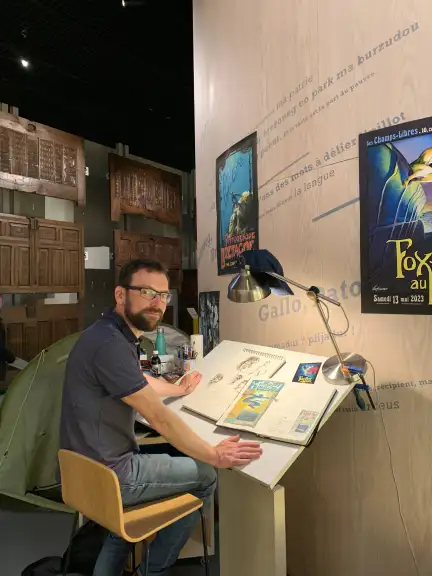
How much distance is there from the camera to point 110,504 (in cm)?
156

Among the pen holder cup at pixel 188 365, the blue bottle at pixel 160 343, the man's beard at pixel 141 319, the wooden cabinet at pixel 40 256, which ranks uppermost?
the wooden cabinet at pixel 40 256

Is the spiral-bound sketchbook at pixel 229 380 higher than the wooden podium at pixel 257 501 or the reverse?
higher

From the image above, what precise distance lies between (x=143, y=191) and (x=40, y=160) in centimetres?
145

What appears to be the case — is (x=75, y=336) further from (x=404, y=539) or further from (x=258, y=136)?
(x=404, y=539)

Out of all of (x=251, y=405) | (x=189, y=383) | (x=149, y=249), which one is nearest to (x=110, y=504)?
(x=251, y=405)

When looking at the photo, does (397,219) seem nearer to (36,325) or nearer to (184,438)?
(184,438)

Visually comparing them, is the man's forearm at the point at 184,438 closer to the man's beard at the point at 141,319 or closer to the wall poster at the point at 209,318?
the man's beard at the point at 141,319

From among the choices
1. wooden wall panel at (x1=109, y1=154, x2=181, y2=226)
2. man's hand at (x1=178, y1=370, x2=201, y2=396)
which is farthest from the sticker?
wooden wall panel at (x1=109, y1=154, x2=181, y2=226)

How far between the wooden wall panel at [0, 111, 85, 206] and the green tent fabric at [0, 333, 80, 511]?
219cm

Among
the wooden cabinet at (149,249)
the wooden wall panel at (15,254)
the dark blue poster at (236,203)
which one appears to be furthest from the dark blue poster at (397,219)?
the wooden cabinet at (149,249)

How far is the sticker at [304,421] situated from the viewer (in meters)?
1.63

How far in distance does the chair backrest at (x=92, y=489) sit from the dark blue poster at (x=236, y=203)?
1310 mm

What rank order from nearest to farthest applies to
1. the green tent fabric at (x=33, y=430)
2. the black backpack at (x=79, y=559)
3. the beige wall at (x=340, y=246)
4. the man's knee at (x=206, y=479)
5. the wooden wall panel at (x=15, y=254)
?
1. the beige wall at (x=340, y=246)
2. the man's knee at (x=206, y=479)
3. the black backpack at (x=79, y=559)
4. the green tent fabric at (x=33, y=430)
5. the wooden wall panel at (x=15, y=254)

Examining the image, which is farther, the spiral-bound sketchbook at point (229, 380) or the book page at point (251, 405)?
the spiral-bound sketchbook at point (229, 380)
